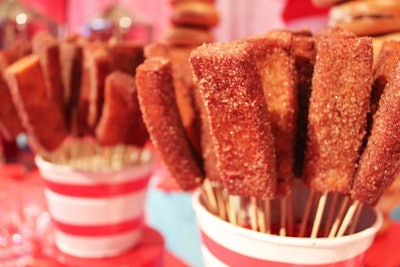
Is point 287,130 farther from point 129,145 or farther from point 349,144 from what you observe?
point 129,145

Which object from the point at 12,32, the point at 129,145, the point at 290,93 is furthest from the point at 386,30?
the point at 12,32

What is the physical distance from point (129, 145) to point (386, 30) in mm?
635

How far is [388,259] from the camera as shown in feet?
2.94

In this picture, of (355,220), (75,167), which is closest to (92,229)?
(75,167)

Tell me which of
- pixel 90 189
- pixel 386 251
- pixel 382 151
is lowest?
pixel 386 251

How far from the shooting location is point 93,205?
3.42ft

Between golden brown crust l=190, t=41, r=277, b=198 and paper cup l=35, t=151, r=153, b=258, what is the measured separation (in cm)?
48

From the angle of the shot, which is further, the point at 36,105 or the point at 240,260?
the point at 36,105

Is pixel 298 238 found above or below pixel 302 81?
below

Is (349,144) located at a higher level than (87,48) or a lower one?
lower

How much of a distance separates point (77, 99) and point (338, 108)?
74 cm

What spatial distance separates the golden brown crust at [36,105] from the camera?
3.21 ft

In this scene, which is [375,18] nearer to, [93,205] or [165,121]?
[165,121]

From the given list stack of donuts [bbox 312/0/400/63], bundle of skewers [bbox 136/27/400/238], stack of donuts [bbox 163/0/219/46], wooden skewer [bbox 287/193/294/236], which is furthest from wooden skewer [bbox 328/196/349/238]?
stack of donuts [bbox 163/0/219/46]
